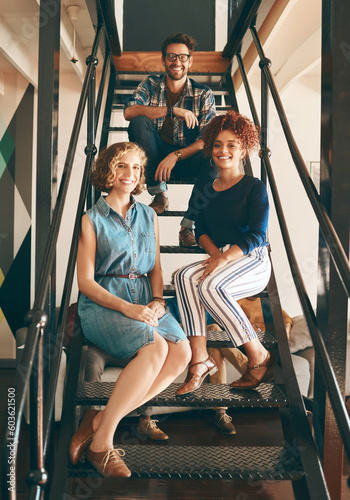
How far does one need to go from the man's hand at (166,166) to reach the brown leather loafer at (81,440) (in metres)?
1.35

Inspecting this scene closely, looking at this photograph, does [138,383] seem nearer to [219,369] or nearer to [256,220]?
[256,220]

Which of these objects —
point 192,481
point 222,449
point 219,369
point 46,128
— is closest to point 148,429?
point 192,481

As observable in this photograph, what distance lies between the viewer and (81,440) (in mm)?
1827

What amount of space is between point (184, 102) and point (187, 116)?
258 millimetres

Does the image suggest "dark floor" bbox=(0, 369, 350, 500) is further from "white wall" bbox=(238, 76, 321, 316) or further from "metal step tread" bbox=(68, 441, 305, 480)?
"white wall" bbox=(238, 76, 321, 316)

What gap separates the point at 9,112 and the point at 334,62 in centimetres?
439

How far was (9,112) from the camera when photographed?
213 inches

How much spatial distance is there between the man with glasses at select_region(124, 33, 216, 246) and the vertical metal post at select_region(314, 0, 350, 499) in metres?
0.87

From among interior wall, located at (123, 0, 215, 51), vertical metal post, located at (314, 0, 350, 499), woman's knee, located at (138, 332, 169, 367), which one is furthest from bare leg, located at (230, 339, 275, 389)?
interior wall, located at (123, 0, 215, 51)

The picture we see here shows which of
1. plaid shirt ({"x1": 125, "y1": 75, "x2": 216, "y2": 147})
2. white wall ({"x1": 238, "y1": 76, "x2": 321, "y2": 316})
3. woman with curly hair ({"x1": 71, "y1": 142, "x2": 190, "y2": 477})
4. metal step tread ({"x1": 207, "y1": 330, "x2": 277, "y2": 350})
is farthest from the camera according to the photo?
white wall ({"x1": 238, "y1": 76, "x2": 321, "y2": 316})

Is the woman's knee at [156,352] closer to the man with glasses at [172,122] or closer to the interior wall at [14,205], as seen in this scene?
the man with glasses at [172,122]

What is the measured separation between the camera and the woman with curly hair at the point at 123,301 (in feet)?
5.90

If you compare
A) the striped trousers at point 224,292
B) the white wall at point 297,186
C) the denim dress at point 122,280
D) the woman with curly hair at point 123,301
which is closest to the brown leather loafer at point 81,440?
the woman with curly hair at point 123,301

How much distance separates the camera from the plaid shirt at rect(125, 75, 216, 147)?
9.49 feet
